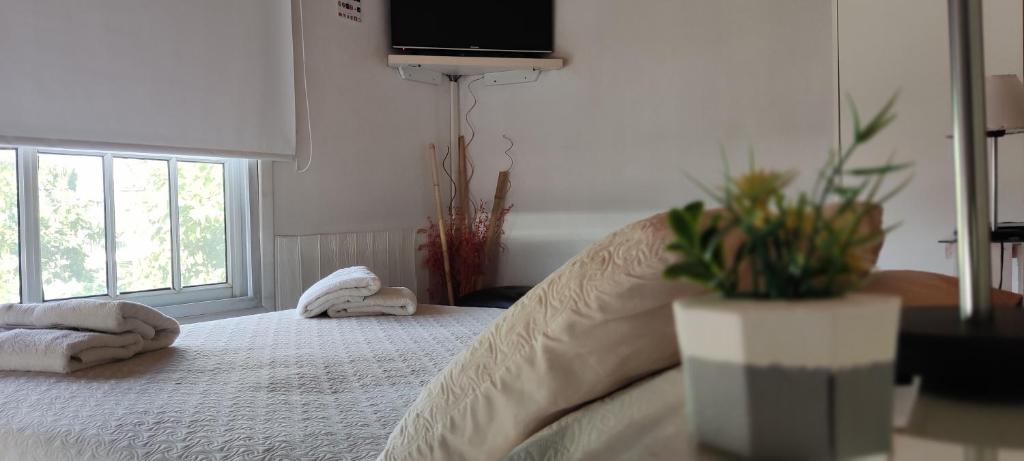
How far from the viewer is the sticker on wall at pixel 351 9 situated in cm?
391

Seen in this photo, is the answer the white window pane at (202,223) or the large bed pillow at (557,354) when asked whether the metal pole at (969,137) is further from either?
the white window pane at (202,223)

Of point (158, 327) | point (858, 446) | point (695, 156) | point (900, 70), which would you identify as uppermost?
point (900, 70)

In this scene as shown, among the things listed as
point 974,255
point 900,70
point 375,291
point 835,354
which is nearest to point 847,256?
point 835,354

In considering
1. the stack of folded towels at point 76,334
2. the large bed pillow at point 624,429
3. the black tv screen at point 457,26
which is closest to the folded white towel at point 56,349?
the stack of folded towels at point 76,334

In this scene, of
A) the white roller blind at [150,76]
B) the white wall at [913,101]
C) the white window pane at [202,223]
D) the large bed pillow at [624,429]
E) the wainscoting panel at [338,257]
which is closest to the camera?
the large bed pillow at [624,429]

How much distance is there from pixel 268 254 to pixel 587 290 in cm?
297

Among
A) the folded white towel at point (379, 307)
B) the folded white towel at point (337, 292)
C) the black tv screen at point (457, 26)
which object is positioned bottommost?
the folded white towel at point (379, 307)

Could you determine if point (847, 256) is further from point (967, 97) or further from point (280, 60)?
point (280, 60)

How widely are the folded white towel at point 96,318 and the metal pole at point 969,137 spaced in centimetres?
189

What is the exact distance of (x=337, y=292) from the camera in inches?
109

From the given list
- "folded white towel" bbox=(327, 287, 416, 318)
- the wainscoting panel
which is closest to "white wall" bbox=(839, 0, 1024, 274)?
"folded white towel" bbox=(327, 287, 416, 318)

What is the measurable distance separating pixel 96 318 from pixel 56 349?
0.14 meters

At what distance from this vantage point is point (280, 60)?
356 cm

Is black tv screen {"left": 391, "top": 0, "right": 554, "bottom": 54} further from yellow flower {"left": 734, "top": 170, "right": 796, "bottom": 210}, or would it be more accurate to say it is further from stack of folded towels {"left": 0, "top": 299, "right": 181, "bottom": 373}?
yellow flower {"left": 734, "top": 170, "right": 796, "bottom": 210}
